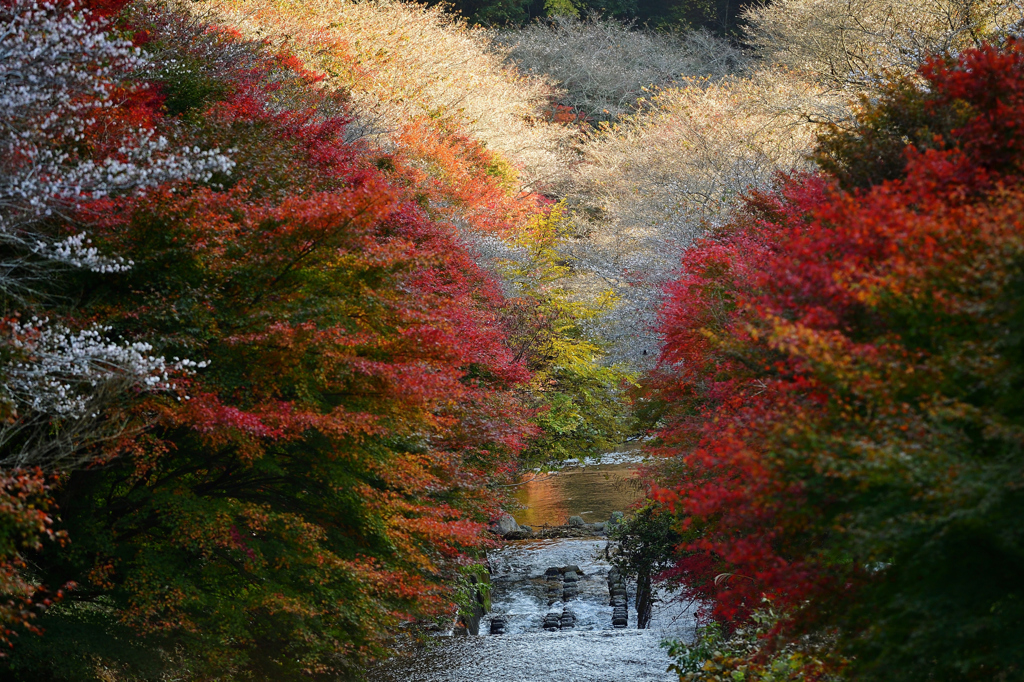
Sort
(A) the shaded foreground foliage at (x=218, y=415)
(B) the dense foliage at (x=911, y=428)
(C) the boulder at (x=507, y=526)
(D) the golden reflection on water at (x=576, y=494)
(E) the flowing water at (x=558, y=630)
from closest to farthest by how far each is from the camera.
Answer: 1. (B) the dense foliage at (x=911, y=428)
2. (A) the shaded foreground foliage at (x=218, y=415)
3. (E) the flowing water at (x=558, y=630)
4. (C) the boulder at (x=507, y=526)
5. (D) the golden reflection on water at (x=576, y=494)

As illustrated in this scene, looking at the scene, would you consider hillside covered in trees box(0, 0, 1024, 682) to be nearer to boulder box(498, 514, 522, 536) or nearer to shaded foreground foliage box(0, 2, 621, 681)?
shaded foreground foliage box(0, 2, 621, 681)

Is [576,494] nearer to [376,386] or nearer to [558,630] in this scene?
[558,630]

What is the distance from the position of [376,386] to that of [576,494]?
62.8 ft

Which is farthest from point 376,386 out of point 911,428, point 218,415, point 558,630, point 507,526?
point 507,526

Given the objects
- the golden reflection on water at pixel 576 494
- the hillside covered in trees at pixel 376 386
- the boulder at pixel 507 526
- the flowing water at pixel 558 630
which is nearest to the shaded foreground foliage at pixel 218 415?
the hillside covered in trees at pixel 376 386

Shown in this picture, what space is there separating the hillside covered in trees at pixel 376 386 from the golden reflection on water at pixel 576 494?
7.68m

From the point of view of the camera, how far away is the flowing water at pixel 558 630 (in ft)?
41.2

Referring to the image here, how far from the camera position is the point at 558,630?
54.2ft

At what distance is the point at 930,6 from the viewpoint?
18500mm

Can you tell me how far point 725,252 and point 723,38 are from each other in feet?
140

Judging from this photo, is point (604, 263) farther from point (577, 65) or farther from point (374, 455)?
point (374, 455)

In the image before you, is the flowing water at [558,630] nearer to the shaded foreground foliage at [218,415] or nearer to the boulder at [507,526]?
the boulder at [507,526]

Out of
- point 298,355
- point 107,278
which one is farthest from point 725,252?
point 107,278

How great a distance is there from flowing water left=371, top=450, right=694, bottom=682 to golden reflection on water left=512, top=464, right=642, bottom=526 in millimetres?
36
